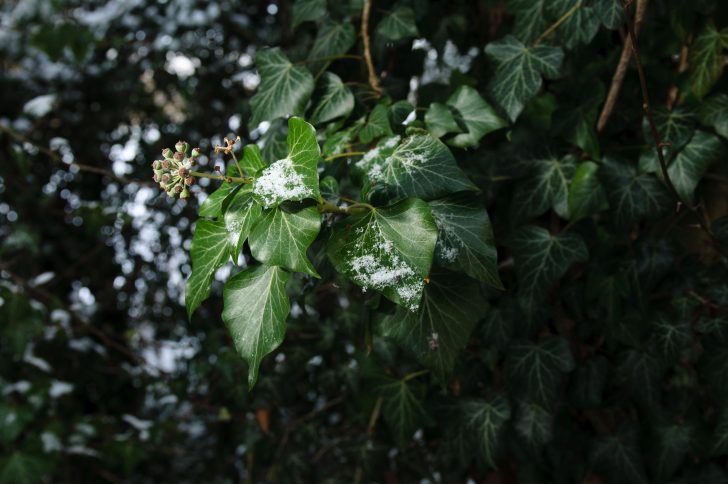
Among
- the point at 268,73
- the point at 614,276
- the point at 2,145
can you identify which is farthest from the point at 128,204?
the point at 614,276

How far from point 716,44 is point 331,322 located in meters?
0.84

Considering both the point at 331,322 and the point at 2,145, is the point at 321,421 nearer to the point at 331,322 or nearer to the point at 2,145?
the point at 331,322

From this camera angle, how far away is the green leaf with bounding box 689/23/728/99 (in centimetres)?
99

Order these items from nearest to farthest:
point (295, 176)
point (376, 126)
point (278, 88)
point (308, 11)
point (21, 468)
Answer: point (295, 176)
point (376, 126)
point (278, 88)
point (308, 11)
point (21, 468)

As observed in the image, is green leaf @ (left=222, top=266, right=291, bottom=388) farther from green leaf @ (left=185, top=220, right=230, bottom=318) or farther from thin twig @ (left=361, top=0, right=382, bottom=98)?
thin twig @ (left=361, top=0, right=382, bottom=98)

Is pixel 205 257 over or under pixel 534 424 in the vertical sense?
over

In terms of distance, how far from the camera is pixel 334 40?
1125 mm

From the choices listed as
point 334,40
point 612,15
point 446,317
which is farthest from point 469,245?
point 334,40

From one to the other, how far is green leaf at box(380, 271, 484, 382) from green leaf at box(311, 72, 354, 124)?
0.30 metres

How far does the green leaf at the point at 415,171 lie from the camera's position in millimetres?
785

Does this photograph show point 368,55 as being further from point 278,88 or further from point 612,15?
point 612,15

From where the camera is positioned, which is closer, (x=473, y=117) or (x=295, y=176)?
(x=295, y=176)

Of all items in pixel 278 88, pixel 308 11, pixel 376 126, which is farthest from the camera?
pixel 308 11

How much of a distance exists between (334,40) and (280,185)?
52 cm
